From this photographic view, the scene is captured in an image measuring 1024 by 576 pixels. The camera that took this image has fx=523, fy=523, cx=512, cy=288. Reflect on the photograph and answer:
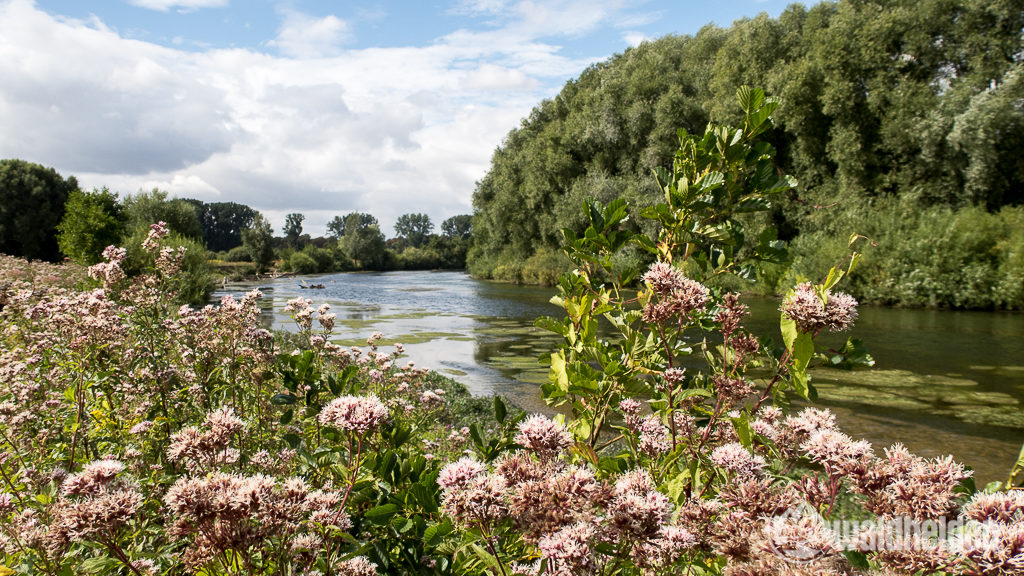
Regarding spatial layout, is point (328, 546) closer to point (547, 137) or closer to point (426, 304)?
point (426, 304)


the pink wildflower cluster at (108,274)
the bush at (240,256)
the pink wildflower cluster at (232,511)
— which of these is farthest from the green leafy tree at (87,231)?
the bush at (240,256)

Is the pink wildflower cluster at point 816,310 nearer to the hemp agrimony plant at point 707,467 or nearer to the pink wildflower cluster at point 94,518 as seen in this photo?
the hemp agrimony plant at point 707,467

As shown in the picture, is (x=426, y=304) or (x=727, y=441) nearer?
(x=727, y=441)

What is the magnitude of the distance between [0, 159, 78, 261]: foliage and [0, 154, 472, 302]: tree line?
61mm

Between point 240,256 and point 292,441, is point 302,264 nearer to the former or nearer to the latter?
point 240,256

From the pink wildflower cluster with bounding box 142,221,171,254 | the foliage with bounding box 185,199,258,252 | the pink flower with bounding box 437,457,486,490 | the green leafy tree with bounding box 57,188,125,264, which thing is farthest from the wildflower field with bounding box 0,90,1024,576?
the foliage with bounding box 185,199,258,252

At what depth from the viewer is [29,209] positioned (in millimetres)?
42688

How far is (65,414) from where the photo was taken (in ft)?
10.9

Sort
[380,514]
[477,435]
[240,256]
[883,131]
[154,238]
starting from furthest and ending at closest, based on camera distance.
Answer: [240,256], [883,131], [154,238], [477,435], [380,514]

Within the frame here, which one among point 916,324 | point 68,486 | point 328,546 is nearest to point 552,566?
point 328,546

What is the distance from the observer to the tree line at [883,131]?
18.8m

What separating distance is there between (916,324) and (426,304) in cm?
1961

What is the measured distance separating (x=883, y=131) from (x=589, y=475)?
1045 inches

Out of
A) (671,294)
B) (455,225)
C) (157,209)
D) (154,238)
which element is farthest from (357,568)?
(455,225)
